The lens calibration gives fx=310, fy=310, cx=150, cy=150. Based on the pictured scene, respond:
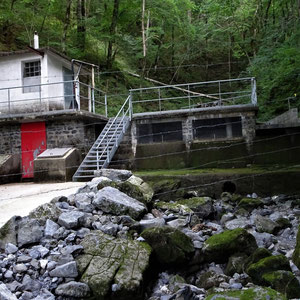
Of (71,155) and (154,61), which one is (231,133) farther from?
(154,61)

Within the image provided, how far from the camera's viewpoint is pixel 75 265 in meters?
4.56

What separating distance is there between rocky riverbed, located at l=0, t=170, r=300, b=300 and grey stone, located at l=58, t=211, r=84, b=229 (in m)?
0.02

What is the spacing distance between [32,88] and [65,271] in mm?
10121

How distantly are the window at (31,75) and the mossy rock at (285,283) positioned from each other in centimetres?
1134

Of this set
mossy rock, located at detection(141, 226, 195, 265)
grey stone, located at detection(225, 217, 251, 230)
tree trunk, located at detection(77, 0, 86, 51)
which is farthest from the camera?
tree trunk, located at detection(77, 0, 86, 51)

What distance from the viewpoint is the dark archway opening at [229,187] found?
31.8 feet

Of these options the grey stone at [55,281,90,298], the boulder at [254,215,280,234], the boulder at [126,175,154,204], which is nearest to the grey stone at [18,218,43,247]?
the grey stone at [55,281,90,298]

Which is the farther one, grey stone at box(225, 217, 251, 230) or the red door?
the red door

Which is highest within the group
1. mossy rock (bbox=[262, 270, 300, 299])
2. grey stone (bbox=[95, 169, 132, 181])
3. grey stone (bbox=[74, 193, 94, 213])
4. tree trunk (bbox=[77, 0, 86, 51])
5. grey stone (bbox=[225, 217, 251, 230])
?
tree trunk (bbox=[77, 0, 86, 51])

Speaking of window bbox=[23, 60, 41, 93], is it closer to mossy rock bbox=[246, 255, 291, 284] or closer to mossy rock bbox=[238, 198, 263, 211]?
mossy rock bbox=[238, 198, 263, 211]

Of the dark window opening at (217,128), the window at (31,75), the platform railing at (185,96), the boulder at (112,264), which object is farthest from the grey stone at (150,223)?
the platform railing at (185,96)

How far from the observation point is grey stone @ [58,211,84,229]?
5.57 metres

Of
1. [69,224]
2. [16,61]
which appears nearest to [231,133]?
[69,224]

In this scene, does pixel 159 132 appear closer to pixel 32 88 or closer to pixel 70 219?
pixel 32 88
